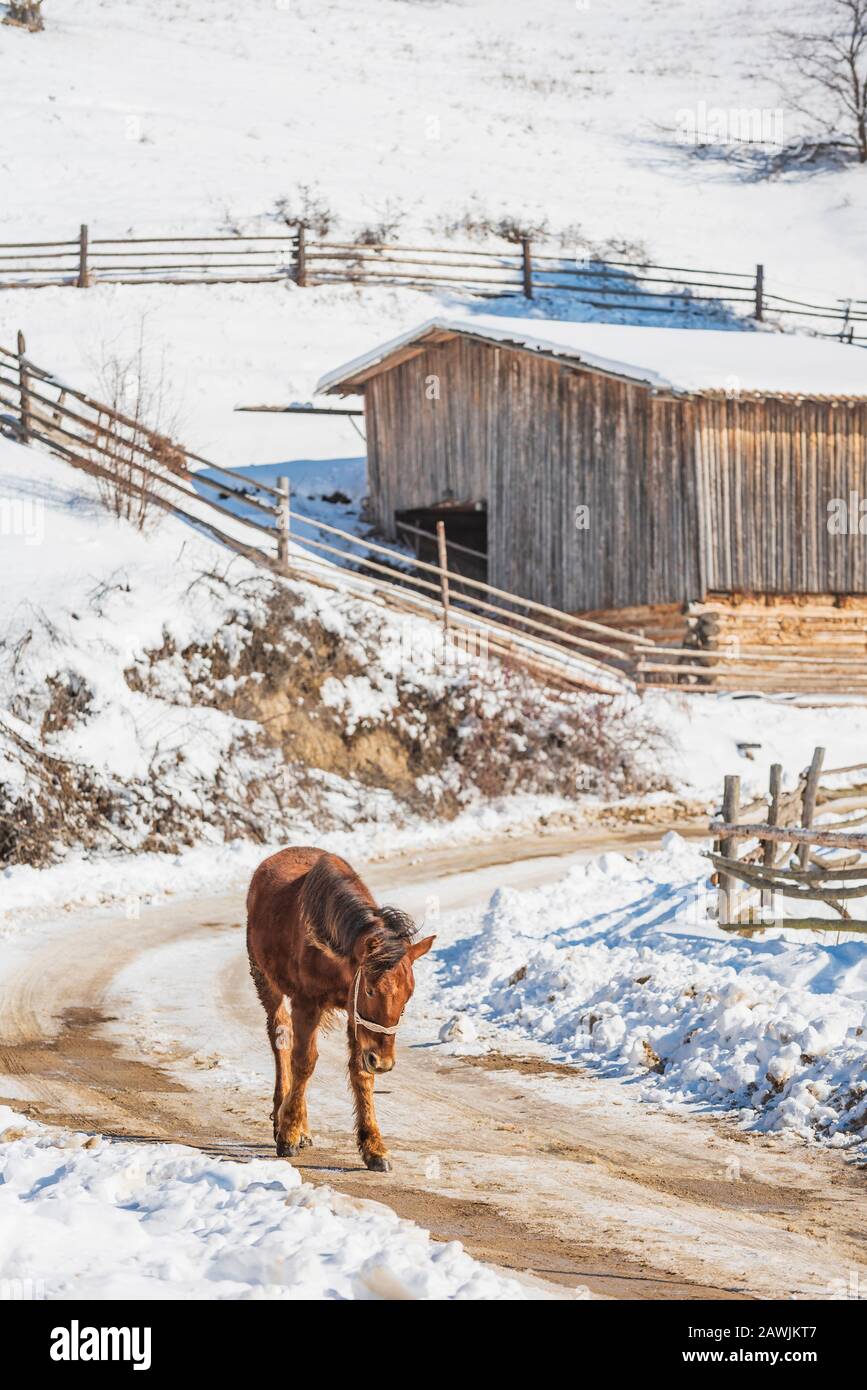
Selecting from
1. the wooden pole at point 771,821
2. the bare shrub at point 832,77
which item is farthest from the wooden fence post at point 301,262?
the wooden pole at point 771,821

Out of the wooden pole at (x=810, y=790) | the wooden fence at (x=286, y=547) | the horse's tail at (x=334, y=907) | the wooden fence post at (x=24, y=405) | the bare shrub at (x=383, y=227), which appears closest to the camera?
the horse's tail at (x=334, y=907)

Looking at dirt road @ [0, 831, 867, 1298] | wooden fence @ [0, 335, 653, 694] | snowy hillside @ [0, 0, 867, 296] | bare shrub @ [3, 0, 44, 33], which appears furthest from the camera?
bare shrub @ [3, 0, 44, 33]

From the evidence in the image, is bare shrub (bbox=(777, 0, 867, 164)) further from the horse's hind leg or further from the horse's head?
the horse's head

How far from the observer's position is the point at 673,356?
2803 cm

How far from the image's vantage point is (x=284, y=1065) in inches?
332

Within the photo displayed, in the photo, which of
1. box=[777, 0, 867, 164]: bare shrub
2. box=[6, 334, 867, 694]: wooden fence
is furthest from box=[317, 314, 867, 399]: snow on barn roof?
box=[777, 0, 867, 164]: bare shrub

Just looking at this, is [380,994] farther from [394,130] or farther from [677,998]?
[394,130]

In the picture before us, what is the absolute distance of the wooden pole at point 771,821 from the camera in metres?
14.1

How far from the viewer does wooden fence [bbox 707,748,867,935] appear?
39.4 feet

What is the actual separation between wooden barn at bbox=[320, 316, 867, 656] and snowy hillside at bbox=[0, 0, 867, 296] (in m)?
23.5

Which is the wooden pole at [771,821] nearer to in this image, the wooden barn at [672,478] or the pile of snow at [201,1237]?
the pile of snow at [201,1237]

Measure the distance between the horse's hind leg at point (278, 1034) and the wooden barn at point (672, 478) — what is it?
1869cm

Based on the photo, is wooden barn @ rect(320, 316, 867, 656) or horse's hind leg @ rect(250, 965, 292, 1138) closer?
horse's hind leg @ rect(250, 965, 292, 1138)

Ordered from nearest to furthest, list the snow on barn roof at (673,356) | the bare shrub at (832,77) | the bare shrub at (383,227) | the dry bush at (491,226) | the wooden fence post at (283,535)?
the wooden fence post at (283,535) < the snow on barn roof at (673,356) < the bare shrub at (383,227) < the dry bush at (491,226) < the bare shrub at (832,77)
